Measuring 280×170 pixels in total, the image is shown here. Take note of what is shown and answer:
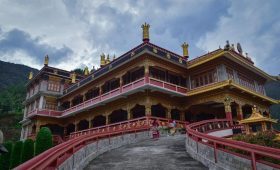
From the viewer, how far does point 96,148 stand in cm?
1241

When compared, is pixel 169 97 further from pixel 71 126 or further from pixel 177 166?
pixel 71 126

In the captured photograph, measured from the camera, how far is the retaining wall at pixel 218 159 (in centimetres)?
693

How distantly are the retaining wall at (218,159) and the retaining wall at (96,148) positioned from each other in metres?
4.47

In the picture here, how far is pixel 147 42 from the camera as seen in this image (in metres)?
23.9

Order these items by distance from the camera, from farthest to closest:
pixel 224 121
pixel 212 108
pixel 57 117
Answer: pixel 57 117, pixel 212 108, pixel 224 121

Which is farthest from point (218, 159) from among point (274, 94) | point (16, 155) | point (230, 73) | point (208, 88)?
point (274, 94)

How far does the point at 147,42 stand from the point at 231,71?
8822 millimetres

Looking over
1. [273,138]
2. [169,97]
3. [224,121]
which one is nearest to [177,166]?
[273,138]

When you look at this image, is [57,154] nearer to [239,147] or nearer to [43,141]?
[239,147]

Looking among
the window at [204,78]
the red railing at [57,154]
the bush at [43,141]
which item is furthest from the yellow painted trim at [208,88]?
the bush at [43,141]

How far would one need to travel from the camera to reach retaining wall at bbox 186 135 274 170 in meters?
6.93

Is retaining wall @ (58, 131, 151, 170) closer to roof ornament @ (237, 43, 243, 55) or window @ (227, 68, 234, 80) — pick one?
window @ (227, 68, 234, 80)

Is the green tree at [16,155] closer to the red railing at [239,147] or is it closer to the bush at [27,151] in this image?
the bush at [27,151]

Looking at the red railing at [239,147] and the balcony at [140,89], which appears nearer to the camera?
the red railing at [239,147]
